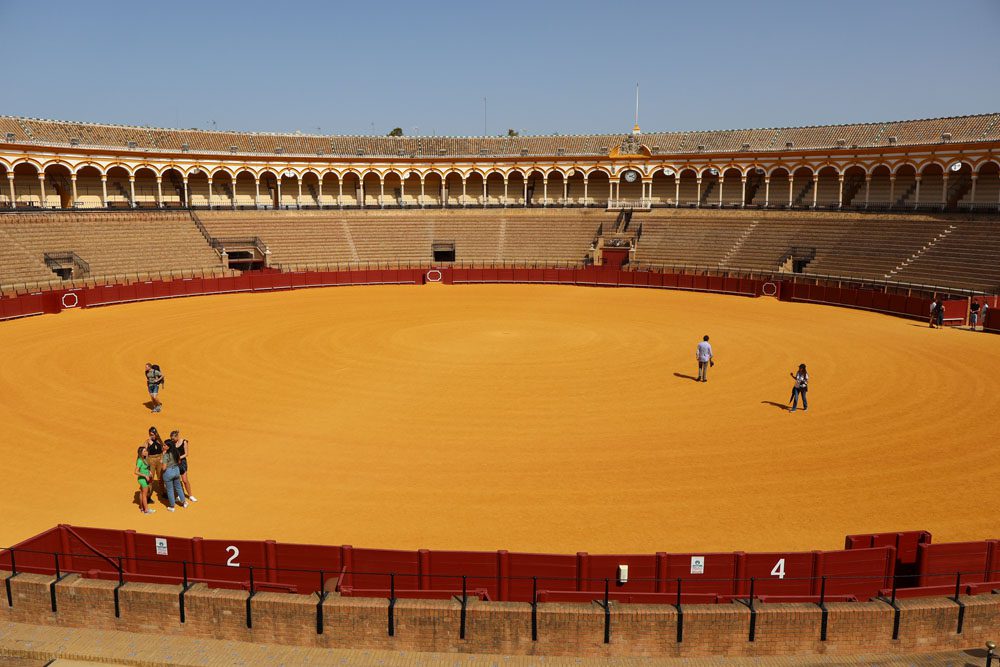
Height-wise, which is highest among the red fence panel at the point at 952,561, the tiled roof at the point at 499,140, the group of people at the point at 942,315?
the tiled roof at the point at 499,140

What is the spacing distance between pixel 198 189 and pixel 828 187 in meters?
53.5

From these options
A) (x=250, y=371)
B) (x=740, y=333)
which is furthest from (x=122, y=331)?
(x=740, y=333)

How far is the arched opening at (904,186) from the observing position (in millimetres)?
52031

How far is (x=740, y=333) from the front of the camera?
30.2 meters

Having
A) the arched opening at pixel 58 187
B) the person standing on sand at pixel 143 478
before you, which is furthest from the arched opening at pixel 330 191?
the person standing on sand at pixel 143 478

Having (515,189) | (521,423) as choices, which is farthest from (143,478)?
(515,189)

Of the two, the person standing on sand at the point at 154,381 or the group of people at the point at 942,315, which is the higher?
the group of people at the point at 942,315

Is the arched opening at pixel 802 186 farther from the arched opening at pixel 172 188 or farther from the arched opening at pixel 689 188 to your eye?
the arched opening at pixel 172 188

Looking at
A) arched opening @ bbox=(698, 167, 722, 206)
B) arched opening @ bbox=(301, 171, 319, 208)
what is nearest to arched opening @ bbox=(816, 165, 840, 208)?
arched opening @ bbox=(698, 167, 722, 206)

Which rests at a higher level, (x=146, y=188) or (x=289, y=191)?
(x=289, y=191)

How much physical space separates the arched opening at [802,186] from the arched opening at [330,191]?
133 ft

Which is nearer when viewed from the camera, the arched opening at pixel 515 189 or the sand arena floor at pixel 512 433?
the sand arena floor at pixel 512 433

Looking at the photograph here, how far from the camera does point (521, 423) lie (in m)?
18.0

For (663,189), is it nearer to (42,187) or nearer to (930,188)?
(930,188)
